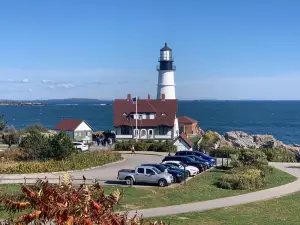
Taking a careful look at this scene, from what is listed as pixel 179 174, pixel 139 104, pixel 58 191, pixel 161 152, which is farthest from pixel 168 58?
pixel 58 191

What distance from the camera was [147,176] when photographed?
27.4 m

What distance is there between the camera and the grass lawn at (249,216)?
62.2ft

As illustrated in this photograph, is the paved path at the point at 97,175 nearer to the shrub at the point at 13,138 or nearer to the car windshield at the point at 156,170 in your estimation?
the car windshield at the point at 156,170

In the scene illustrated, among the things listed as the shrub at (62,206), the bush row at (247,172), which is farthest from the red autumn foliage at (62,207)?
the bush row at (247,172)

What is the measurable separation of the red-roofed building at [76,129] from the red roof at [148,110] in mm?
4167

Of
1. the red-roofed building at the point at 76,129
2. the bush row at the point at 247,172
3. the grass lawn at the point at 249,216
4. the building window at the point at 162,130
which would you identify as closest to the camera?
the grass lawn at the point at 249,216

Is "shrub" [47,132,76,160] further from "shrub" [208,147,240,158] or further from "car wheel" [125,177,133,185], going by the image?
"shrub" [208,147,240,158]

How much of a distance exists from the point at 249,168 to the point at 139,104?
27.1 metres

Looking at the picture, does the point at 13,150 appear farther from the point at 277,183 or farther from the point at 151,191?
the point at 277,183

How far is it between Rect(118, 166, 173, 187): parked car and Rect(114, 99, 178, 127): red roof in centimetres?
2812

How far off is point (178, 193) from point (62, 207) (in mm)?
21526

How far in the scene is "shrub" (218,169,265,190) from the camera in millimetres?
27378

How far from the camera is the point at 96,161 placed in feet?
117

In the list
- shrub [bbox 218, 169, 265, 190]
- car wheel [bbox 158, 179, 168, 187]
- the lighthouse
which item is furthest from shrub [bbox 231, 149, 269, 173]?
the lighthouse
